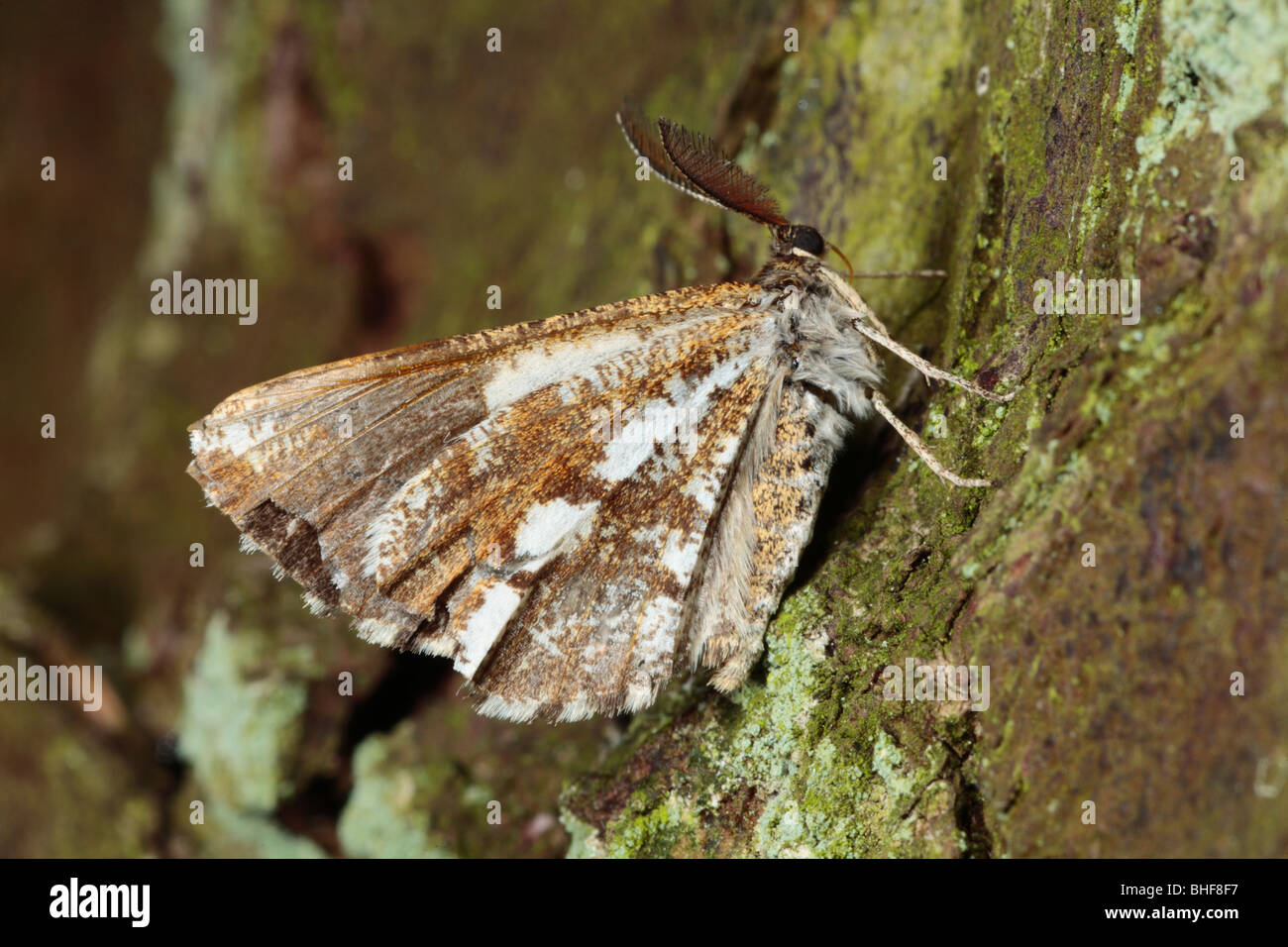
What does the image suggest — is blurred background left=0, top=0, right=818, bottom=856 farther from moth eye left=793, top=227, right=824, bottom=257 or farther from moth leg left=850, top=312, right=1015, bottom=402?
moth leg left=850, top=312, right=1015, bottom=402

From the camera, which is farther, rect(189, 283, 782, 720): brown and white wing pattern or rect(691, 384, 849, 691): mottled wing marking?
rect(691, 384, 849, 691): mottled wing marking

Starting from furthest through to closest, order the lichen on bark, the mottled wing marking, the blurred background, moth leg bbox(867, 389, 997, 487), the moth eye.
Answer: the blurred background
the moth eye
the mottled wing marking
moth leg bbox(867, 389, 997, 487)
the lichen on bark

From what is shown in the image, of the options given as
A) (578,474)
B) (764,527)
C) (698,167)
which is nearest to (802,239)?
(698,167)

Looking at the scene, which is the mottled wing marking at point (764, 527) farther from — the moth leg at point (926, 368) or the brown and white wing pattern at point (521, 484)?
the moth leg at point (926, 368)

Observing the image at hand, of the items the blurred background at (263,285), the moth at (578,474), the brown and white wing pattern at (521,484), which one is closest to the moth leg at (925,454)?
the moth at (578,474)

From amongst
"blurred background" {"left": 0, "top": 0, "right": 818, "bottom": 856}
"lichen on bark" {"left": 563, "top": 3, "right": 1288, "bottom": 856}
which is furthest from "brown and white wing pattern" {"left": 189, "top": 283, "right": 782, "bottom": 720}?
"blurred background" {"left": 0, "top": 0, "right": 818, "bottom": 856}

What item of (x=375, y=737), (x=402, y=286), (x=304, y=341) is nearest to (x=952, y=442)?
(x=375, y=737)
